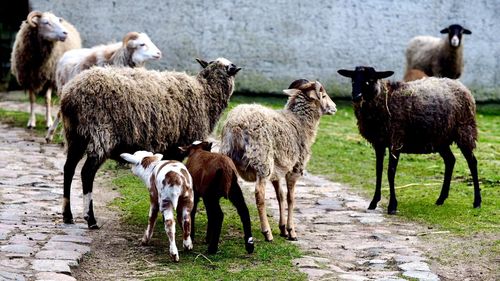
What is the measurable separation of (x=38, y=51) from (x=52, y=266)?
25.0ft

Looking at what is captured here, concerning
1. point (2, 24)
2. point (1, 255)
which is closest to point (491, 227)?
point (1, 255)

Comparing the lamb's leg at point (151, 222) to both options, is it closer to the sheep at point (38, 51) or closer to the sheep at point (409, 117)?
the sheep at point (409, 117)

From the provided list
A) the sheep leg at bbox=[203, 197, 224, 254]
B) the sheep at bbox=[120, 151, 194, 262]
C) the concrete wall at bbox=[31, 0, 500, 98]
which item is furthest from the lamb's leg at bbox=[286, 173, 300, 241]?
the concrete wall at bbox=[31, 0, 500, 98]

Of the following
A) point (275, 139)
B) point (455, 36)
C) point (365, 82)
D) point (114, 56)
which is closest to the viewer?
point (275, 139)

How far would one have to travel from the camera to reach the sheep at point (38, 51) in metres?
13.6

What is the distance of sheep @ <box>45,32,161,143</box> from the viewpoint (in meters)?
11.6

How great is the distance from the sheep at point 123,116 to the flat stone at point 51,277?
158 cm

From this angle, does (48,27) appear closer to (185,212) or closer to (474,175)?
(474,175)

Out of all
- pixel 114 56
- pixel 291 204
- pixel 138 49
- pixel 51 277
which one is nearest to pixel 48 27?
pixel 114 56

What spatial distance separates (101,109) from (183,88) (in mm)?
1079

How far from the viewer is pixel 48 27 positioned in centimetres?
1359

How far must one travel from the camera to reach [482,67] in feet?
62.1

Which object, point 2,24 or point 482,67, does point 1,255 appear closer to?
point 2,24

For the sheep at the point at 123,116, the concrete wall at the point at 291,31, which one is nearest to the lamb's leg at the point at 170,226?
the sheep at the point at 123,116
